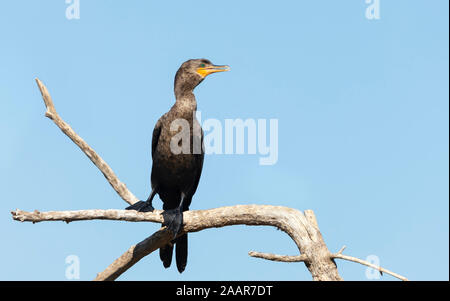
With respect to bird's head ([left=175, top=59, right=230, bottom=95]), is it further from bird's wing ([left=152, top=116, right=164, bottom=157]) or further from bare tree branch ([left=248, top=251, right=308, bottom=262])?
bare tree branch ([left=248, top=251, right=308, bottom=262])

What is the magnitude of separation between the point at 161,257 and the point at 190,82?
8.54 ft

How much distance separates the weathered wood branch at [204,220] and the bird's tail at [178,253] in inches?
13.6

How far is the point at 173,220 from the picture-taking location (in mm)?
7566

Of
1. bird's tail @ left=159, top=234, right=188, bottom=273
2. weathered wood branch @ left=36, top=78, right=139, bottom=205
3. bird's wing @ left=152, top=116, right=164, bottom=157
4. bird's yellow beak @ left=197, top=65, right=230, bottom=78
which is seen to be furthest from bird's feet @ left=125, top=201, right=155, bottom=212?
bird's yellow beak @ left=197, top=65, right=230, bottom=78

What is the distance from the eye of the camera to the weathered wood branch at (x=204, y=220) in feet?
21.3

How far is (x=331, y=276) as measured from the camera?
253 inches

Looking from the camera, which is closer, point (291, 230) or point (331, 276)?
point (331, 276)

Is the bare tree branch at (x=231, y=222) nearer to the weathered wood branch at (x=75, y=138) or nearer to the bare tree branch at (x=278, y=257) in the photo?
the bare tree branch at (x=278, y=257)

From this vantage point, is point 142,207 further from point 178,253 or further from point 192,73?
point 192,73

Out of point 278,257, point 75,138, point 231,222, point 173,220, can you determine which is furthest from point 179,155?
point 278,257

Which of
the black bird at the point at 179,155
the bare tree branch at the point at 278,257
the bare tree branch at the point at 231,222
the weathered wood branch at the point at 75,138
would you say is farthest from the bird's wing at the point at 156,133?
the bare tree branch at the point at 278,257
